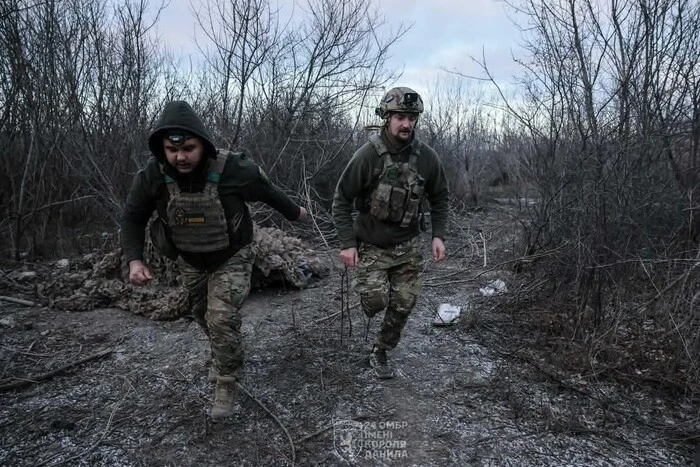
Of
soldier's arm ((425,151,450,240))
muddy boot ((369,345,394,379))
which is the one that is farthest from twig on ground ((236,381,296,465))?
soldier's arm ((425,151,450,240))

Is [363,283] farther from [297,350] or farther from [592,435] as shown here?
[592,435]

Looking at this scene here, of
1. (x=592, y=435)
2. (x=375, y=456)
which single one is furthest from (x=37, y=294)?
(x=592, y=435)

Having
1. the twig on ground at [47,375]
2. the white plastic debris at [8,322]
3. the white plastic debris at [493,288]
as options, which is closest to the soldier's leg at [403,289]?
the white plastic debris at [493,288]

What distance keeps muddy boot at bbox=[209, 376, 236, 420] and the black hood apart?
1.27 meters

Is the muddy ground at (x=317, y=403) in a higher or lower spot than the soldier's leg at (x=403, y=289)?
lower

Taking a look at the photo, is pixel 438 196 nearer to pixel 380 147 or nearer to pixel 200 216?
pixel 380 147

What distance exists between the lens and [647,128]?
3.87m

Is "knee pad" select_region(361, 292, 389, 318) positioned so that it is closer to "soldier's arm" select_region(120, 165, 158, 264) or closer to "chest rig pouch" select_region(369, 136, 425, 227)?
"chest rig pouch" select_region(369, 136, 425, 227)

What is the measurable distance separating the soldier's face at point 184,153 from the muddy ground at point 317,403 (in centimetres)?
142

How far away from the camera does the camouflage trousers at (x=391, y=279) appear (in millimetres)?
2924

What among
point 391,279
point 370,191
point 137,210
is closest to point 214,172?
point 137,210

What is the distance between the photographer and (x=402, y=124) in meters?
2.67

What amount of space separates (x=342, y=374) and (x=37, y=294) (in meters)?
3.54

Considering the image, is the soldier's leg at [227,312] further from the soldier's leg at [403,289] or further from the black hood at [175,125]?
the soldier's leg at [403,289]
